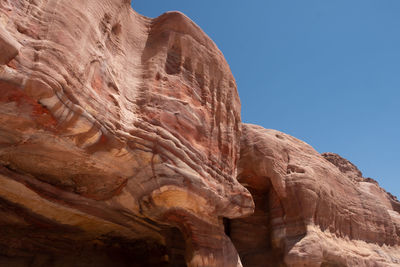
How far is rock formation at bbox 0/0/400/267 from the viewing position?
163 inches

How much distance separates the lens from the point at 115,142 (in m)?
4.95

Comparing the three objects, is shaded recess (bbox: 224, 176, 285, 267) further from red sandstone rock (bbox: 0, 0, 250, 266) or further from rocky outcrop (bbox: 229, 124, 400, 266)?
red sandstone rock (bbox: 0, 0, 250, 266)

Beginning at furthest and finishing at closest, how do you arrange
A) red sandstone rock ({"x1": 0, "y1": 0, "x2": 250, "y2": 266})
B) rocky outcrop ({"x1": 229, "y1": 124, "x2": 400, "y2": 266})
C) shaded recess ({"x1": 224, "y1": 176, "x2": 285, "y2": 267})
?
shaded recess ({"x1": 224, "y1": 176, "x2": 285, "y2": 267}) < rocky outcrop ({"x1": 229, "y1": 124, "x2": 400, "y2": 266}) < red sandstone rock ({"x1": 0, "y1": 0, "x2": 250, "y2": 266})

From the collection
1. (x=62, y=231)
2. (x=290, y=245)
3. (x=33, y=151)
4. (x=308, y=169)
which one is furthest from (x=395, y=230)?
(x=33, y=151)

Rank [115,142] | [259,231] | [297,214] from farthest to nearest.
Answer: [259,231] < [297,214] < [115,142]

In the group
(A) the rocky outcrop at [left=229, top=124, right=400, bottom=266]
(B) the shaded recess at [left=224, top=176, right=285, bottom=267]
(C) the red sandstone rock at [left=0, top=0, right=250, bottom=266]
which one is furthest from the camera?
(B) the shaded recess at [left=224, top=176, right=285, bottom=267]

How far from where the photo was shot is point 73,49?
444 centimetres

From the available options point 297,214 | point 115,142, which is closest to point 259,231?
point 297,214

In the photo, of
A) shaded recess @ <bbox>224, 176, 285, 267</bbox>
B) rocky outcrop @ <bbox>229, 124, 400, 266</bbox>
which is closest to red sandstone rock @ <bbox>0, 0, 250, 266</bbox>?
rocky outcrop @ <bbox>229, 124, 400, 266</bbox>

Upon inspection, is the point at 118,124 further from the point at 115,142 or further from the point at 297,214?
the point at 297,214

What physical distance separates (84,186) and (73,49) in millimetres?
2339

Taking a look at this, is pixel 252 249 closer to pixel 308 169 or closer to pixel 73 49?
pixel 308 169

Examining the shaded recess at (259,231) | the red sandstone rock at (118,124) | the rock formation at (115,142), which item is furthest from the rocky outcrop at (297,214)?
the red sandstone rock at (118,124)

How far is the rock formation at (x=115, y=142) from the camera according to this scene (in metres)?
4.14
